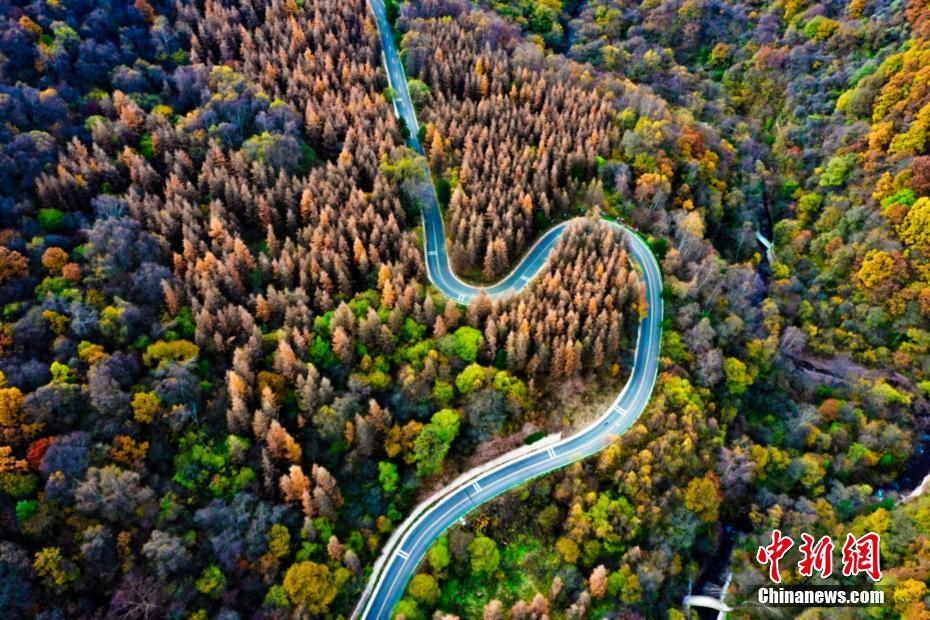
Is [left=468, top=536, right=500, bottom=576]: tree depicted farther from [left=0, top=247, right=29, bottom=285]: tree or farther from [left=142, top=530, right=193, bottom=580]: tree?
[left=0, top=247, right=29, bottom=285]: tree

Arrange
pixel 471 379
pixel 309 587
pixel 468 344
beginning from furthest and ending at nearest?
pixel 468 344 → pixel 471 379 → pixel 309 587

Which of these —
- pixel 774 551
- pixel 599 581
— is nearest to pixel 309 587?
pixel 599 581

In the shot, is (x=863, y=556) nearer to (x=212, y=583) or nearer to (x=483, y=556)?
(x=483, y=556)

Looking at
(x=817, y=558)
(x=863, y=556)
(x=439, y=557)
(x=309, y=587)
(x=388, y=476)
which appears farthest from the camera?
(x=863, y=556)

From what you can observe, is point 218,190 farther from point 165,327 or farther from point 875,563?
point 875,563

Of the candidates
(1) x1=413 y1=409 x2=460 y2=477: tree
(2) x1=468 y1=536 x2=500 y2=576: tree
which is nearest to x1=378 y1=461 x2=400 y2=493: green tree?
(1) x1=413 y1=409 x2=460 y2=477: tree

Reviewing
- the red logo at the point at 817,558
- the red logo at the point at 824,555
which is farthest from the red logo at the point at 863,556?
the red logo at the point at 817,558

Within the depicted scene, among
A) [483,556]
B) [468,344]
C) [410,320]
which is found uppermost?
[410,320]

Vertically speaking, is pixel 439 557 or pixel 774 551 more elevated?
pixel 774 551
